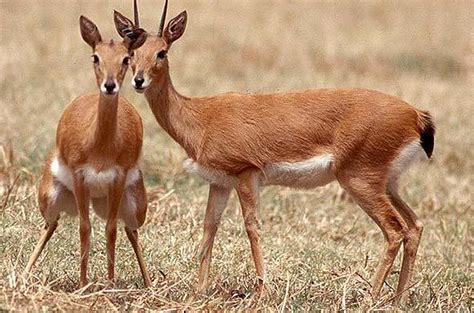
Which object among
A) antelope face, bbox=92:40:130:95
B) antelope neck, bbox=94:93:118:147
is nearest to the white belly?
antelope neck, bbox=94:93:118:147

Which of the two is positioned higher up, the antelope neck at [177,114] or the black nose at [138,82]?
the black nose at [138,82]

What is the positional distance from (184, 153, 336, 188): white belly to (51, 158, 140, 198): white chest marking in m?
0.45

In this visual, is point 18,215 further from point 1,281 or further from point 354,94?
point 354,94

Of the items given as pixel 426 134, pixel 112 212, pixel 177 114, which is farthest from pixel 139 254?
pixel 426 134

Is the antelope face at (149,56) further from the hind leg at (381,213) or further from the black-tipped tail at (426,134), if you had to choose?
the black-tipped tail at (426,134)

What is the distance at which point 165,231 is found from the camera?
28.0 feet

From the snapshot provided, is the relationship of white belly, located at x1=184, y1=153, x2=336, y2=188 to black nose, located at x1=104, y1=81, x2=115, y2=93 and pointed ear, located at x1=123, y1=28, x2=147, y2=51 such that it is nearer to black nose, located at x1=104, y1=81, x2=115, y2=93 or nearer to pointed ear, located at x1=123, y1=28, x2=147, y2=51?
pointed ear, located at x1=123, y1=28, x2=147, y2=51

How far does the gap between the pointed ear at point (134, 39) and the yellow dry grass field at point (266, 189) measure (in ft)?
4.52

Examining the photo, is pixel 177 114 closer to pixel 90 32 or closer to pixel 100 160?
pixel 100 160

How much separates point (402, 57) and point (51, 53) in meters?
5.45

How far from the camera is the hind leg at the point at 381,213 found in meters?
7.30

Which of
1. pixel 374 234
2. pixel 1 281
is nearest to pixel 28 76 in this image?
pixel 374 234

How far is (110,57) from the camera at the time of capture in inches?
251

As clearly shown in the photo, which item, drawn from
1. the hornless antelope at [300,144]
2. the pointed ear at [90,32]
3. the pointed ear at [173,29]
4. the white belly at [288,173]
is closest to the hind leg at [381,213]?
the hornless antelope at [300,144]
